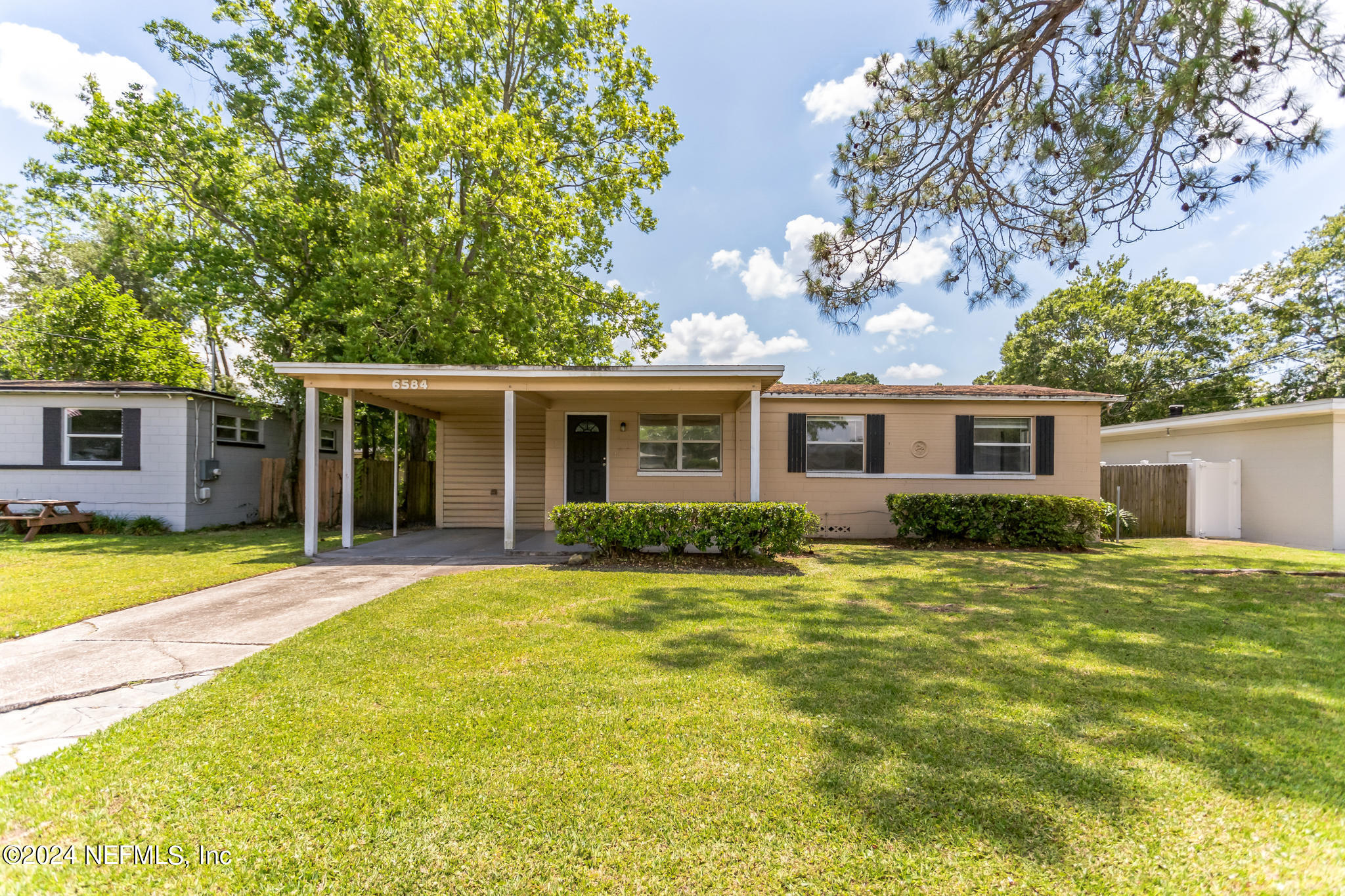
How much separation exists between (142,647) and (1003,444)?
1234 cm

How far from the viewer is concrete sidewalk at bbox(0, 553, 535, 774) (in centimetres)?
294

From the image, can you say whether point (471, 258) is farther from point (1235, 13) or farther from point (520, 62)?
point (1235, 13)

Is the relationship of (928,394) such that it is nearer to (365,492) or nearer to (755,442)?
(755,442)

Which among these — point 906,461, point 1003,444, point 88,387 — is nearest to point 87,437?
point 88,387

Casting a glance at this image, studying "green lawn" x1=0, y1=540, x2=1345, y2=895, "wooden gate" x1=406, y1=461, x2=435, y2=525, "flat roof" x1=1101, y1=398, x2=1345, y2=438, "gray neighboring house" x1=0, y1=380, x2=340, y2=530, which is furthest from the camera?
"wooden gate" x1=406, y1=461, x2=435, y2=525

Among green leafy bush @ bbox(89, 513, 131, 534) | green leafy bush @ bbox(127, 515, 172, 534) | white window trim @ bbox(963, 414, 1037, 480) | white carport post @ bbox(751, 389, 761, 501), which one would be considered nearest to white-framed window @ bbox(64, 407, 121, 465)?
green leafy bush @ bbox(89, 513, 131, 534)

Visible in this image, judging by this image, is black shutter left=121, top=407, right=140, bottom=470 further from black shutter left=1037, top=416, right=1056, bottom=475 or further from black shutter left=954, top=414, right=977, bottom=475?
black shutter left=1037, top=416, right=1056, bottom=475

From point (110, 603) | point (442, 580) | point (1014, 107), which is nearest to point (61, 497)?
point (110, 603)

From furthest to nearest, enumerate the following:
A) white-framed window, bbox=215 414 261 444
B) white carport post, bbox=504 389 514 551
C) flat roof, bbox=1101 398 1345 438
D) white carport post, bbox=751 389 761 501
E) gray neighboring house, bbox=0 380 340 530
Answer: white-framed window, bbox=215 414 261 444, gray neighboring house, bbox=0 380 340 530, flat roof, bbox=1101 398 1345 438, white carport post, bbox=504 389 514 551, white carport post, bbox=751 389 761 501

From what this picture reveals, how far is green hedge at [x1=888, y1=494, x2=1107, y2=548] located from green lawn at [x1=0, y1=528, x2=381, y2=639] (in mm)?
10071

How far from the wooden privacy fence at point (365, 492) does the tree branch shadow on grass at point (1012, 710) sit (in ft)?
31.7

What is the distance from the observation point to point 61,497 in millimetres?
11062

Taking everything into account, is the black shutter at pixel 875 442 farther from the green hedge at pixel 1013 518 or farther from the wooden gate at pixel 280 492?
the wooden gate at pixel 280 492

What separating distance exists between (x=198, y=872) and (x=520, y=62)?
53.1 ft
